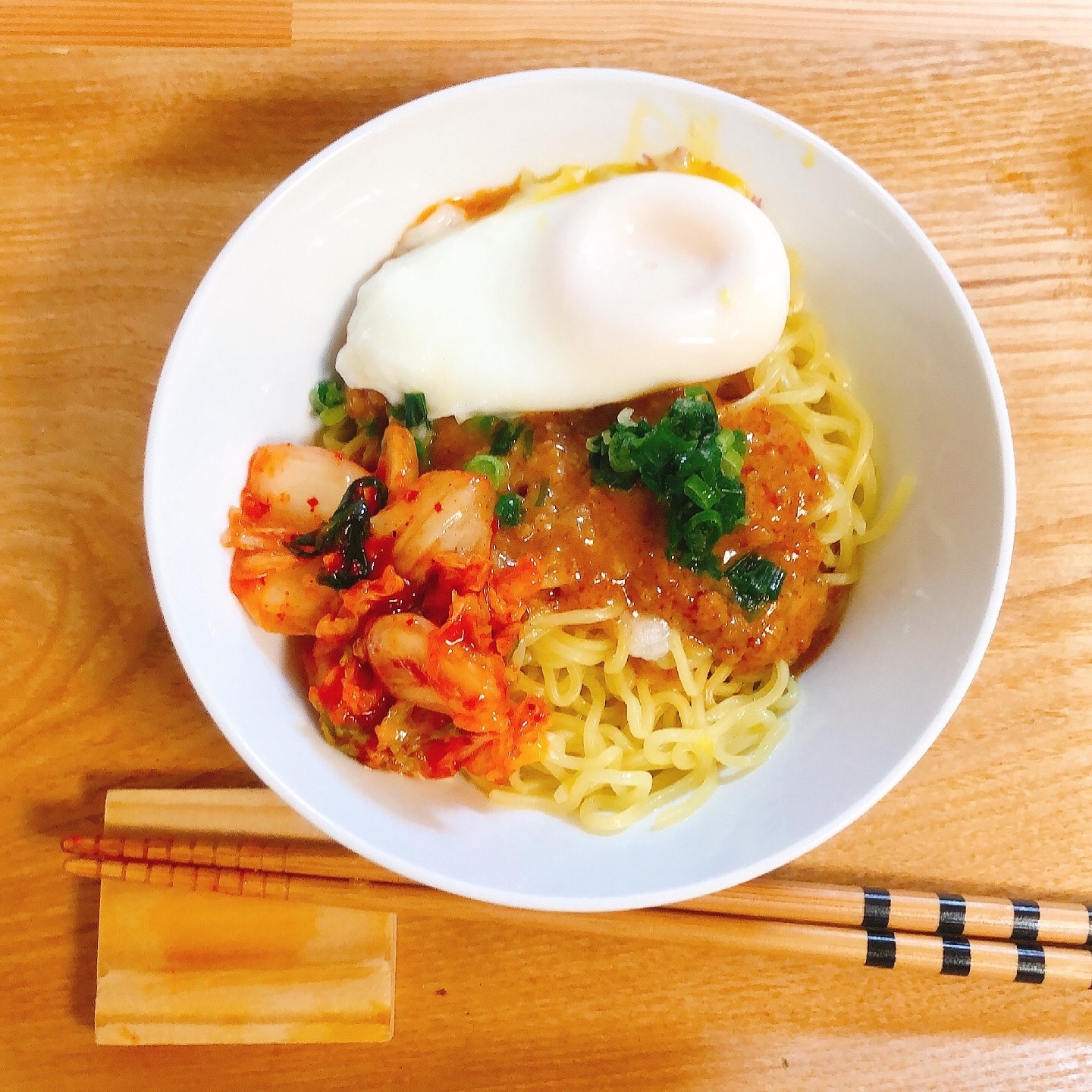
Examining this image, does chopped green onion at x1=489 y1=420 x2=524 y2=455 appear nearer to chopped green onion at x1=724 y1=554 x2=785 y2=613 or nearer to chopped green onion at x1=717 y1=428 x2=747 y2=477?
chopped green onion at x1=717 y1=428 x2=747 y2=477

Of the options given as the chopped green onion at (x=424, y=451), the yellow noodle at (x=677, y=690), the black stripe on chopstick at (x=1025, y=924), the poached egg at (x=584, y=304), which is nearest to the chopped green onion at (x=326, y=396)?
the poached egg at (x=584, y=304)

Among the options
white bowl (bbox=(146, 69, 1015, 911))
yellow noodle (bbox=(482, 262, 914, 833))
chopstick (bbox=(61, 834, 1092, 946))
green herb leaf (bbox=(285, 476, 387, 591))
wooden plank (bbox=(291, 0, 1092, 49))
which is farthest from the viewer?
wooden plank (bbox=(291, 0, 1092, 49))

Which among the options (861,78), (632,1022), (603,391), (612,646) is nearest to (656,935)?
(632,1022)

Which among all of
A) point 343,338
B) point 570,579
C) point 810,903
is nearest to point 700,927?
point 810,903

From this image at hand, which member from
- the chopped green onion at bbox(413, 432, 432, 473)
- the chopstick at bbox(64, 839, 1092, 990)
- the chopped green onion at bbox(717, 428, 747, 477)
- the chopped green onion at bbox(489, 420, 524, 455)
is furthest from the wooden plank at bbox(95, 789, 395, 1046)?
the chopped green onion at bbox(717, 428, 747, 477)

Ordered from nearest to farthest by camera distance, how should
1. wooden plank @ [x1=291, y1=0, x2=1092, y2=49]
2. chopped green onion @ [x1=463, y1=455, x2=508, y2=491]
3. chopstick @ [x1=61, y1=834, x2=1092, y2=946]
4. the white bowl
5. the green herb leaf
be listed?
the white bowl → the green herb leaf → chopped green onion @ [x1=463, y1=455, x2=508, y2=491] → chopstick @ [x1=61, y1=834, x2=1092, y2=946] → wooden plank @ [x1=291, y1=0, x2=1092, y2=49]

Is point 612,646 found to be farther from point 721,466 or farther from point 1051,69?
point 1051,69
